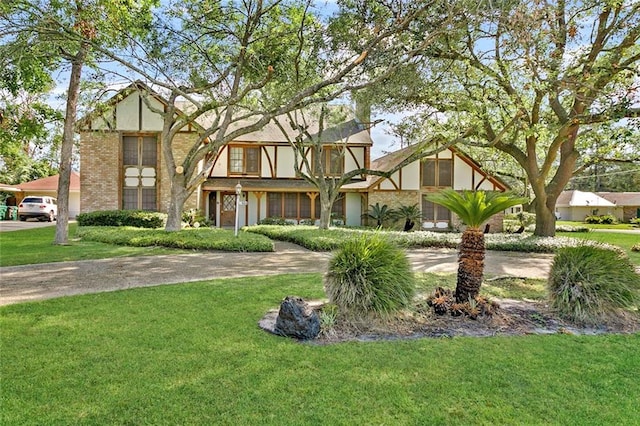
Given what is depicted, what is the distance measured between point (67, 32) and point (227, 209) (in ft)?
45.5

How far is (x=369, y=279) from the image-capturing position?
513 cm

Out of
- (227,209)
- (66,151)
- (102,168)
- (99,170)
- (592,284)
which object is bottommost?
(592,284)

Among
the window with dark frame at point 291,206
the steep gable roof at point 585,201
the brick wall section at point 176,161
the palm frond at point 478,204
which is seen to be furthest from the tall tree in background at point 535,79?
the steep gable roof at point 585,201

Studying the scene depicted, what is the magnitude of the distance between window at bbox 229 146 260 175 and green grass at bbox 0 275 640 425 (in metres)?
17.6

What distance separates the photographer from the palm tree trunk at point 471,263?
18.3ft

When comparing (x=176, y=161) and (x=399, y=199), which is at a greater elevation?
(x=176, y=161)

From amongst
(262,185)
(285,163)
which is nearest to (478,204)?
(262,185)

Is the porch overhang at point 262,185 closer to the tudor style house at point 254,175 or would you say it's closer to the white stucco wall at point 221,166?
the tudor style house at point 254,175

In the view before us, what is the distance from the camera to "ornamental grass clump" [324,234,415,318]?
502 centimetres

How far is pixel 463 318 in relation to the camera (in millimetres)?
5305

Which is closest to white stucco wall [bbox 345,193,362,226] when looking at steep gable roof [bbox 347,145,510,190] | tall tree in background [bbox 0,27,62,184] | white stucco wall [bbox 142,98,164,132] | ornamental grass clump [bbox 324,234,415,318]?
steep gable roof [bbox 347,145,510,190]

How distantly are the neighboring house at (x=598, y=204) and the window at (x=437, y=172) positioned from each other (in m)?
28.3

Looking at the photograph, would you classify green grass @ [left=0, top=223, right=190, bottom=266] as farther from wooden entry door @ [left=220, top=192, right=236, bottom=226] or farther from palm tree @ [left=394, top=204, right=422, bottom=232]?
palm tree @ [left=394, top=204, right=422, bottom=232]

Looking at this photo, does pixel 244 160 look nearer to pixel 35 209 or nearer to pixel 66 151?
pixel 66 151
